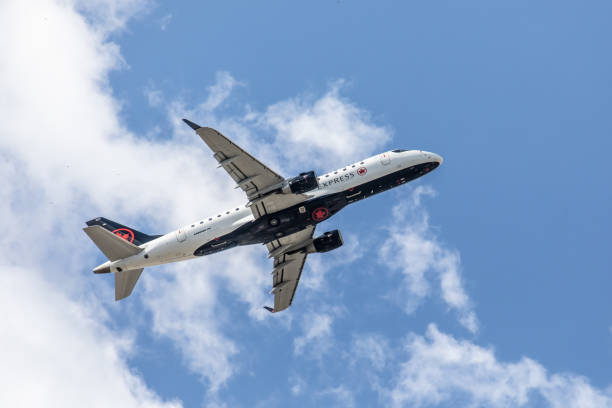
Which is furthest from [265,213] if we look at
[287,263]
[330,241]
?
[287,263]

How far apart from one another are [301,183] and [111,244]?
18971mm

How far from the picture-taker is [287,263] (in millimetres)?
75938

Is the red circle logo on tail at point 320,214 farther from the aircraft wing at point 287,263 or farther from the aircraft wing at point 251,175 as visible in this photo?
the aircraft wing at point 287,263

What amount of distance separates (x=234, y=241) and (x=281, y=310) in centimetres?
1329

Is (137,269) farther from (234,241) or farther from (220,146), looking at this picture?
(220,146)

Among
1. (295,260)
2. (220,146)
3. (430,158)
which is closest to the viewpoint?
(220,146)

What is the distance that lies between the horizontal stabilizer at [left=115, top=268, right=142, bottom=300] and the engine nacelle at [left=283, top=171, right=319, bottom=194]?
59.8ft

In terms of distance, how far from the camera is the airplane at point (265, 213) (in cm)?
6525

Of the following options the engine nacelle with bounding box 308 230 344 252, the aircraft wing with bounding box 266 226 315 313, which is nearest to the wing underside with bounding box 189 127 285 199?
the aircraft wing with bounding box 266 226 315 313

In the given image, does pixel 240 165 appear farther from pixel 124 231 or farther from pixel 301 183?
pixel 124 231

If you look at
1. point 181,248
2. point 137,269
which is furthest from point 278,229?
point 137,269

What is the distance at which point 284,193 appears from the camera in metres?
65.2

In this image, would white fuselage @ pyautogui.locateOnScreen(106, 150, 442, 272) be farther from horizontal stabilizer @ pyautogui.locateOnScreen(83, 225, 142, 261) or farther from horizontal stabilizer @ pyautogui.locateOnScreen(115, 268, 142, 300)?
horizontal stabilizer @ pyautogui.locateOnScreen(115, 268, 142, 300)

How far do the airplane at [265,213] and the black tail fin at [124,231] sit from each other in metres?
0.11
